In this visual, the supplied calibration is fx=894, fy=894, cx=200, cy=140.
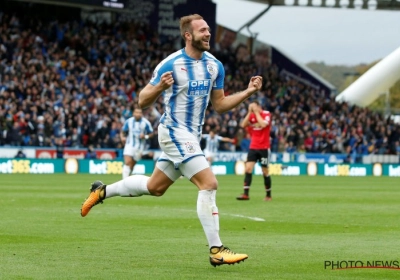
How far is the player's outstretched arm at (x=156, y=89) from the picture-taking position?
9000 millimetres

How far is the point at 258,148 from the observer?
21250mm

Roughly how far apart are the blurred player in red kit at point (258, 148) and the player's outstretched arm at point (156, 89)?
461 inches

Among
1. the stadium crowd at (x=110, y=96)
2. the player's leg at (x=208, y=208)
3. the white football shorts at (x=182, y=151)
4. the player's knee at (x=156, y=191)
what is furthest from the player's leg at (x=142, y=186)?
the stadium crowd at (x=110, y=96)

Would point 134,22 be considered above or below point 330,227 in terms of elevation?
above

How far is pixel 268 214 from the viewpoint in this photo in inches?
653

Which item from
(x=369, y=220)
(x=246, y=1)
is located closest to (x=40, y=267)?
(x=369, y=220)

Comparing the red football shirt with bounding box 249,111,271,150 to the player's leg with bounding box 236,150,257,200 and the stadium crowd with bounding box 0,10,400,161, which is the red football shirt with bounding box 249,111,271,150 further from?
the stadium crowd with bounding box 0,10,400,161

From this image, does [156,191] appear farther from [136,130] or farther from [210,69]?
[136,130]

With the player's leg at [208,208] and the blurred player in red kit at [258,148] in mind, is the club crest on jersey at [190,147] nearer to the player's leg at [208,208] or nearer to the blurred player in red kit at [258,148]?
the player's leg at [208,208]

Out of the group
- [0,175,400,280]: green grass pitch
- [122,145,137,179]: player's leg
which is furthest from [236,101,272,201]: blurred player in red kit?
[122,145,137,179]: player's leg

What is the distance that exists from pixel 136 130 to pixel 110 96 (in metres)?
15.2

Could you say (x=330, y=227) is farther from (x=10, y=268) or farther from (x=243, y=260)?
(x=10, y=268)

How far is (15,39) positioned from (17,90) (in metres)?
4.19

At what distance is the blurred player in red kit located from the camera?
21.0 m
